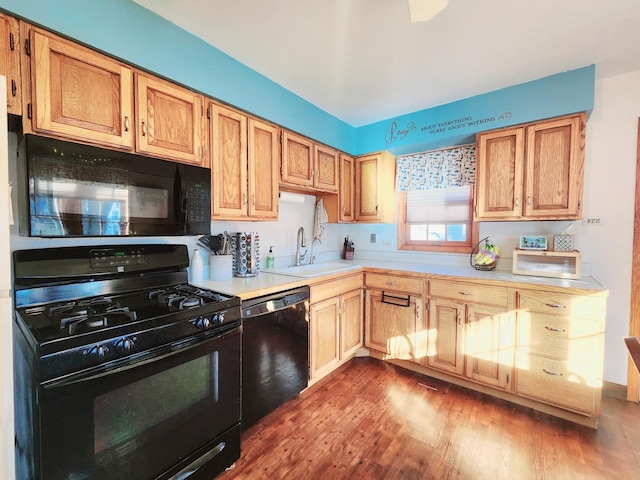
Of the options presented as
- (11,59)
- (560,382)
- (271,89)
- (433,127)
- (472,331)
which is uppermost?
(271,89)

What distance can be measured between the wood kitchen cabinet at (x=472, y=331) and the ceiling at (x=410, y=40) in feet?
5.30

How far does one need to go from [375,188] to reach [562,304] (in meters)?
1.83

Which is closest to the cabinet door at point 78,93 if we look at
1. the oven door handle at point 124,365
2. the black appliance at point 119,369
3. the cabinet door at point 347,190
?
the black appliance at point 119,369

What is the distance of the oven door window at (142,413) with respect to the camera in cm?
99

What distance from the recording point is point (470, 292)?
7.27ft

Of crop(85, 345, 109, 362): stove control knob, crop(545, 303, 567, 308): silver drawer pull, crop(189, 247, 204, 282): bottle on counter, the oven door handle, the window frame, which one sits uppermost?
the window frame

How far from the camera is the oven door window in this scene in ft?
3.26

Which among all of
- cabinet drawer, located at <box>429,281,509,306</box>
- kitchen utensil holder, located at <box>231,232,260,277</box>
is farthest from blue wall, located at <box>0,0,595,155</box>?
cabinet drawer, located at <box>429,281,509,306</box>

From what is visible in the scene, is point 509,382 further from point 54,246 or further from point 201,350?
point 54,246

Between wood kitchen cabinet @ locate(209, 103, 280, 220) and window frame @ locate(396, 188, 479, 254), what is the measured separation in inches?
63.0

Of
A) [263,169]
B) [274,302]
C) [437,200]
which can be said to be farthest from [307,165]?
[437,200]

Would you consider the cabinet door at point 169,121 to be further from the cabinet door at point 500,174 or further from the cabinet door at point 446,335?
the cabinet door at point 500,174

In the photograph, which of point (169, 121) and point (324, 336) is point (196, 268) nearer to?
point (169, 121)

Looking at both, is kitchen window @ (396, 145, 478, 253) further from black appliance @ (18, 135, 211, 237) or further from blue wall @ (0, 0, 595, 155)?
black appliance @ (18, 135, 211, 237)
